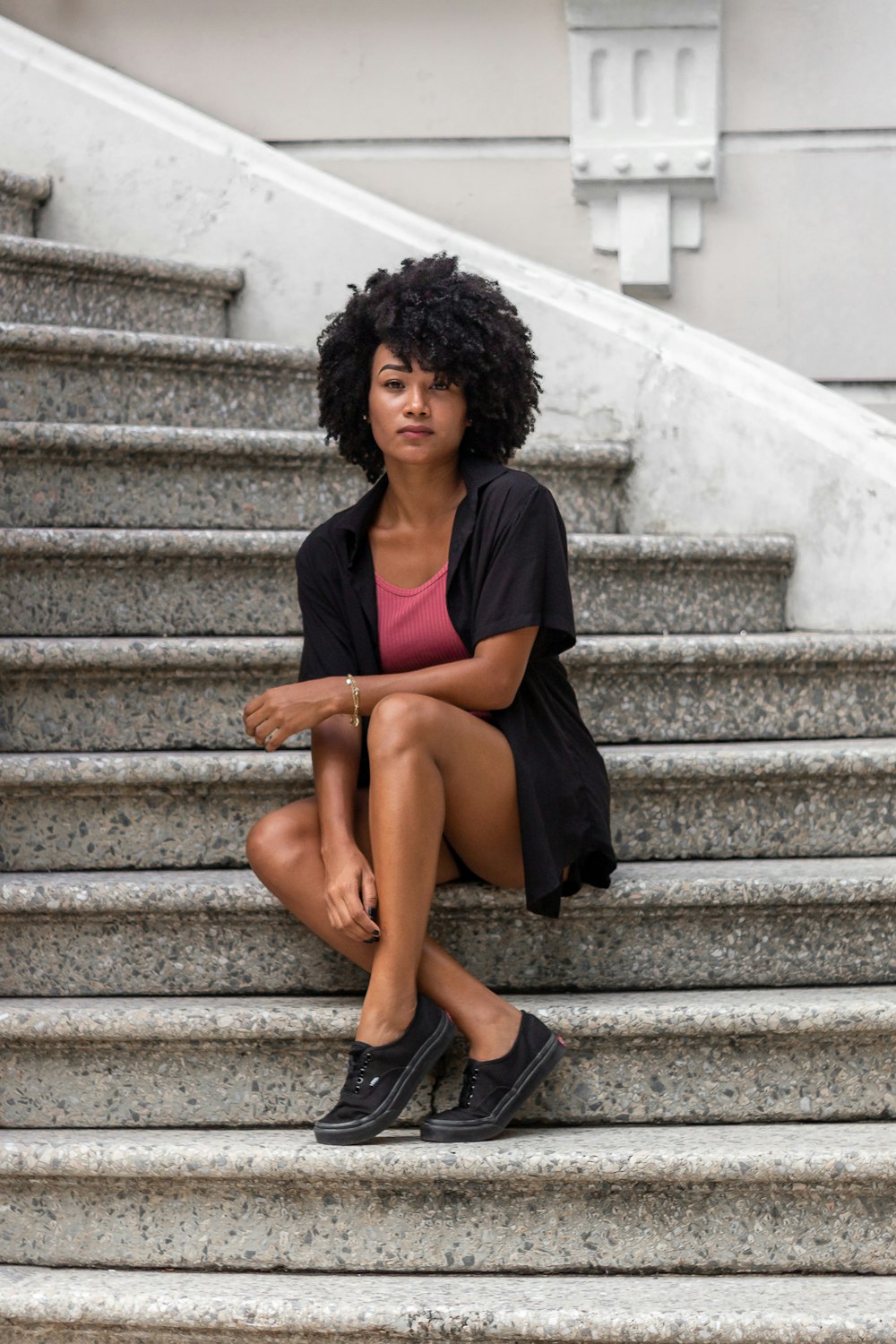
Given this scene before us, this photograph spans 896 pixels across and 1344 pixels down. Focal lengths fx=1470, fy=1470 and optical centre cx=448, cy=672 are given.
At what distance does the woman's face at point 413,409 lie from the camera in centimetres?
203

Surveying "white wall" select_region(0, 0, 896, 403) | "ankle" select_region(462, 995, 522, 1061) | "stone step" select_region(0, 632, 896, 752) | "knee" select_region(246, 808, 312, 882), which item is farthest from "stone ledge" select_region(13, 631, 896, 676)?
"white wall" select_region(0, 0, 896, 403)

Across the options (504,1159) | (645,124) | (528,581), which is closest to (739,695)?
(528,581)

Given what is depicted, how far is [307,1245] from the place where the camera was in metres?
1.82

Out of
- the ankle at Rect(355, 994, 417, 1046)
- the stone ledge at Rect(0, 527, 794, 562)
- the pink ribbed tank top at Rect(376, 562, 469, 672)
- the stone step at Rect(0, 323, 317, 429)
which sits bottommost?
the ankle at Rect(355, 994, 417, 1046)

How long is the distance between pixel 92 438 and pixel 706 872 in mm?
1316

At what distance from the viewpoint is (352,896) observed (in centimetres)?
184

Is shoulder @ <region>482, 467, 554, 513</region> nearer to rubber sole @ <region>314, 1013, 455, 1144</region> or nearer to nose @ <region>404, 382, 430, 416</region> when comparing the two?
nose @ <region>404, 382, 430, 416</region>

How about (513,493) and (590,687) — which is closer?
(513,493)

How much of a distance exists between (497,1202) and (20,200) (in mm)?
2426

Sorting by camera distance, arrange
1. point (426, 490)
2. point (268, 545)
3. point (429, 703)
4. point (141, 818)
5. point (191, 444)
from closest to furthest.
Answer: point (429, 703) < point (426, 490) < point (141, 818) < point (268, 545) < point (191, 444)

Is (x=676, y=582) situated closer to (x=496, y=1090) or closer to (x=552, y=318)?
(x=552, y=318)

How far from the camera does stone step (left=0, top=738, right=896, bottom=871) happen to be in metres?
2.18

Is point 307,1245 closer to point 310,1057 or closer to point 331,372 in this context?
point 310,1057

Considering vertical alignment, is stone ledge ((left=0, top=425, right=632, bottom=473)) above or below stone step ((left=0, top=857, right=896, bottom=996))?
above
